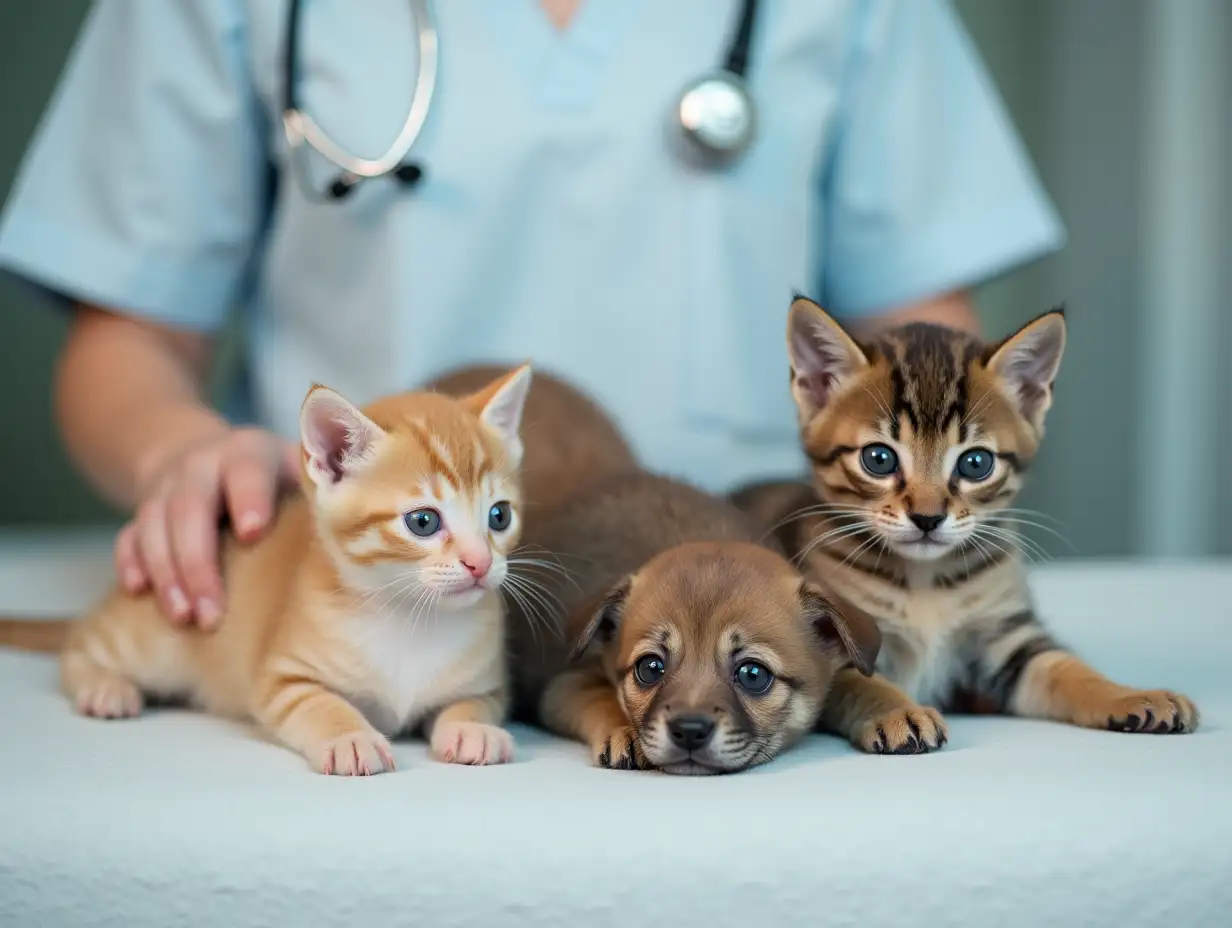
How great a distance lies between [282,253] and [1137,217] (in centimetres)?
193

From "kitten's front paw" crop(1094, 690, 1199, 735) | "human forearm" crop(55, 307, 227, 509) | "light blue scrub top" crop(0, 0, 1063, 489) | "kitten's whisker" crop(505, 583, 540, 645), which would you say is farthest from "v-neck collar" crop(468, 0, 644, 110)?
"kitten's front paw" crop(1094, 690, 1199, 735)

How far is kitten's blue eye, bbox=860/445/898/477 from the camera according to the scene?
1.03m

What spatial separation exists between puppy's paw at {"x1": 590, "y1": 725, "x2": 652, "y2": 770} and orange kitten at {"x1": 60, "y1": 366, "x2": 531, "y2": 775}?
66 millimetres

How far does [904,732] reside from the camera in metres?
0.89

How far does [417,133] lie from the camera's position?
54.7 inches

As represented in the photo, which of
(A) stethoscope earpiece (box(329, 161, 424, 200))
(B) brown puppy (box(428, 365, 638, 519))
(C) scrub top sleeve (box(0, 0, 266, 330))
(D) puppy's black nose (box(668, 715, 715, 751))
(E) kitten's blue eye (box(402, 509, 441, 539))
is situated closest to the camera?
(D) puppy's black nose (box(668, 715, 715, 751))

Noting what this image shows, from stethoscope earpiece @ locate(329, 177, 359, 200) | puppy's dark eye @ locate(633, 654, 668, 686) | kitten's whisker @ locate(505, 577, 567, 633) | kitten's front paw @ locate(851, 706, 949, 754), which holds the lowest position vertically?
kitten's whisker @ locate(505, 577, 567, 633)

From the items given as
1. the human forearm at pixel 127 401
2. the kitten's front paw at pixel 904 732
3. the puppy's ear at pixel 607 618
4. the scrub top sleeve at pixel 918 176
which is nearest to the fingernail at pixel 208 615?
the human forearm at pixel 127 401

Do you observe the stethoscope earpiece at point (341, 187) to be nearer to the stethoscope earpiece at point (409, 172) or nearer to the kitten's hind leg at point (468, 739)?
the stethoscope earpiece at point (409, 172)

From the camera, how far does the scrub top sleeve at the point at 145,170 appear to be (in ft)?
4.81

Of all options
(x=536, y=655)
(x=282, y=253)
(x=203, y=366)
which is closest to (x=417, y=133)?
(x=282, y=253)

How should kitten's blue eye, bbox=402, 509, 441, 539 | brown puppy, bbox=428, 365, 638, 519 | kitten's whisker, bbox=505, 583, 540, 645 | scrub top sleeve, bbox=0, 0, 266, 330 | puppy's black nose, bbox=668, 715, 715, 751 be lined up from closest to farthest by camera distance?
puppy's black nose, bbox=668, 715, 715, 751 → kitten's blue eye, bbox=402, 509, 441, 539 → kitten's whisker, bbox=505, 583, 540, 645 → brown puppy, bbox=428, 365, 638, 519 → scrub top sleeve, bbox=0, 0, 266, 330

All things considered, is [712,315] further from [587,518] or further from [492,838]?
[492,838]

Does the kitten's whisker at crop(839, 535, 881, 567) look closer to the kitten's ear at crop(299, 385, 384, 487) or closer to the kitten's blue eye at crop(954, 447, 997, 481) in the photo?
the kitten's blue eye at crop(954, 447, 997, 481)
